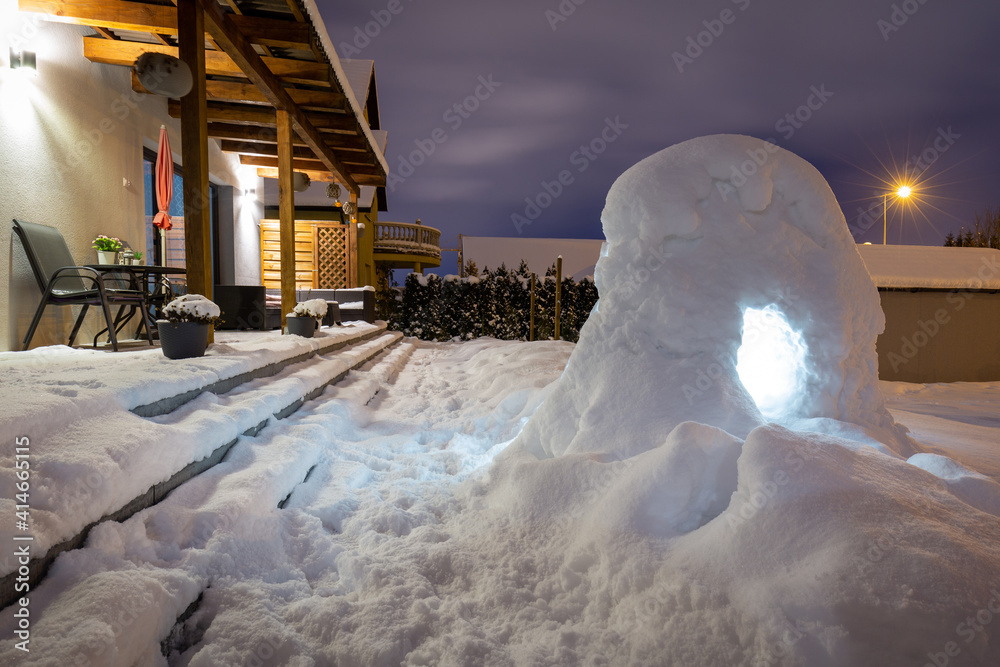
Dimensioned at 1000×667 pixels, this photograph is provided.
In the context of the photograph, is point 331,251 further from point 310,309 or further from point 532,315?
point 310,309

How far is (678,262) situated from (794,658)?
5.58 feet

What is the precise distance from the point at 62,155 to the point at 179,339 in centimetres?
294

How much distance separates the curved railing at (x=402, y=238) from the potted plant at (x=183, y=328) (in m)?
13.5

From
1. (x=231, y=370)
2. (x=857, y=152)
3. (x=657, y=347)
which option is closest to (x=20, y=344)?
(x=231, y=370)

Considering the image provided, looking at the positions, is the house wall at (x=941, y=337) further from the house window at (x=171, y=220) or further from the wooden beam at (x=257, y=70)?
the house window at (x=171, y=220)

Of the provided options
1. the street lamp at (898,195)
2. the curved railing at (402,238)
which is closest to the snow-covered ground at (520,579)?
the street lamp at (898,195)

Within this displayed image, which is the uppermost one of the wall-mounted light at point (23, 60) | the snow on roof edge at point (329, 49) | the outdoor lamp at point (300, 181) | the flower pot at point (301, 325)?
the snow on roof edge at point (329, 49)

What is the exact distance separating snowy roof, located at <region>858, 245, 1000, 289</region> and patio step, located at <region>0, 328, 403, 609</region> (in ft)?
27.2

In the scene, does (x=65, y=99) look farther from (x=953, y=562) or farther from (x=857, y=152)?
(x=857, y=152)

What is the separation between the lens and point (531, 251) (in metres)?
28.5

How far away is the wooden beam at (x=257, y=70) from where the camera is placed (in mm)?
4156

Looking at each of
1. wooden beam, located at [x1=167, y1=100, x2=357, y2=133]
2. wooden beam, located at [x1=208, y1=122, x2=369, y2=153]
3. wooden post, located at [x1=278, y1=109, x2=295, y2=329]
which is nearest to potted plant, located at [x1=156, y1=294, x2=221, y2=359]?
wooden post, located at [x1=278, y1=109, x2=295, y2=329]

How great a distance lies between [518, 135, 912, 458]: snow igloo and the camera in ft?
7.43

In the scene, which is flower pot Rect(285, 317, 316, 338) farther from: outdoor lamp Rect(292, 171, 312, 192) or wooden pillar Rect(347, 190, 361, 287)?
wooden pillar Rect(347, 190, 361, 287)
